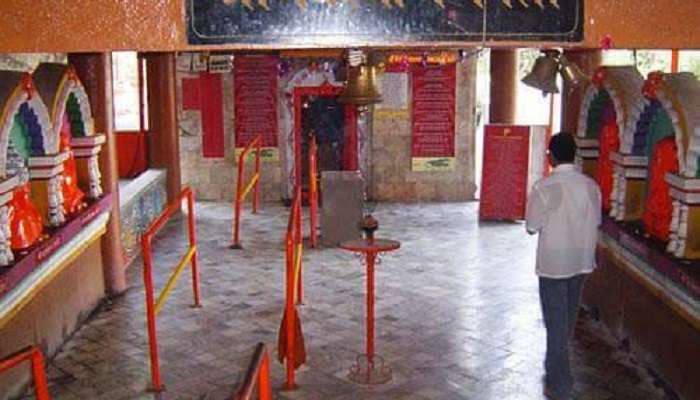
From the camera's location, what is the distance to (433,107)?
42.8 feet

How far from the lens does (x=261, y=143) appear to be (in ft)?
43.0

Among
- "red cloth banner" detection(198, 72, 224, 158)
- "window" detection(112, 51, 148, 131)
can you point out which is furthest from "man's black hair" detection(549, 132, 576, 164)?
"window" detection(112, 51, 148, 131)

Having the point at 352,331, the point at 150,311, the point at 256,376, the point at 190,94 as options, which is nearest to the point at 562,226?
the point at 352,331

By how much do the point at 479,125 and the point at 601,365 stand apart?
8585 mm

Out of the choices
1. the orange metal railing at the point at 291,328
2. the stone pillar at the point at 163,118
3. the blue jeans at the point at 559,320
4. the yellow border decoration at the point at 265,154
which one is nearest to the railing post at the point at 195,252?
the orange metal railing at the point at 291,328

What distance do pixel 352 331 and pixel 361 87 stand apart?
240 centimetres

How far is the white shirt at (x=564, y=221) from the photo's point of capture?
5.25 meters

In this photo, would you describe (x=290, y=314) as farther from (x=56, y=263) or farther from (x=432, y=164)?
(x=432, y=164)

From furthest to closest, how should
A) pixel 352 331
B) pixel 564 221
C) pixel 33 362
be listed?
pixel 352 331 → pixel 564 221 → pixel 33 362

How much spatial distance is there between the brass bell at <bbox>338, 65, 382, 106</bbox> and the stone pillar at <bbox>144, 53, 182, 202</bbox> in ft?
19.7

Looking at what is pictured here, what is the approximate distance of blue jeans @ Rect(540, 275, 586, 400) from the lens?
5.37 m

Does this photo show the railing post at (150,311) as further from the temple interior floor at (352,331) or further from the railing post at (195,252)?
the railing post at (195,252)

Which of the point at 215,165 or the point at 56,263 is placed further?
the point at 215,165

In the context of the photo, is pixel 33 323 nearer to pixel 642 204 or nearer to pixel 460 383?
pixel 460 383
